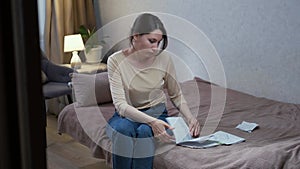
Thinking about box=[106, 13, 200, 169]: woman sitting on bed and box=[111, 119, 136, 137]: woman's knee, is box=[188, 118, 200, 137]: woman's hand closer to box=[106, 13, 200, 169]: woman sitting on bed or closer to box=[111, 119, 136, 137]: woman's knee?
box=[106, 13, 200, 169]: woman sitting on bed

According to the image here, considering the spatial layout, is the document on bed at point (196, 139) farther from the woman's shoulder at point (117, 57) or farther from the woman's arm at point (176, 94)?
the woman's shoulder at point (117, 57)

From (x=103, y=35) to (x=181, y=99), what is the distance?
7.90 ft

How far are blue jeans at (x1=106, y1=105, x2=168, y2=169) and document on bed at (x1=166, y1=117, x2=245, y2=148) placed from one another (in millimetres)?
175

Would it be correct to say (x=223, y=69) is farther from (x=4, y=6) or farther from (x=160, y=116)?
(x=4, y=6)

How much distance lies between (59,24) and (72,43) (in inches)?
12.1

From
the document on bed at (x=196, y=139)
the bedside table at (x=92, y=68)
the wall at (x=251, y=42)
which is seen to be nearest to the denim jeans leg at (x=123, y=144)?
the document on bed at (x=196, y=139)

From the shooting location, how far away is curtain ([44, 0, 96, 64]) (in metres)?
4.31

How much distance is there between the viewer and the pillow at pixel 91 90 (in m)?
3.03

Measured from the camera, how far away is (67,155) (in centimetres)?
330

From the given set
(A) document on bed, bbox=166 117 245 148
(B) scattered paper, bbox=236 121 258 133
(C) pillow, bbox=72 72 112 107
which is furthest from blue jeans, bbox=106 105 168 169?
(C) pillow, bbox=72 72 112 107

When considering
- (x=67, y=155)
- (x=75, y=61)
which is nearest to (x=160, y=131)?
(x=67, y=155)

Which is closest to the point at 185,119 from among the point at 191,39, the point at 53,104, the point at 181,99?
the point at 181,99

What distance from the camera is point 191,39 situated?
12.5 ft

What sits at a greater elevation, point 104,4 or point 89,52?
point 104,4
